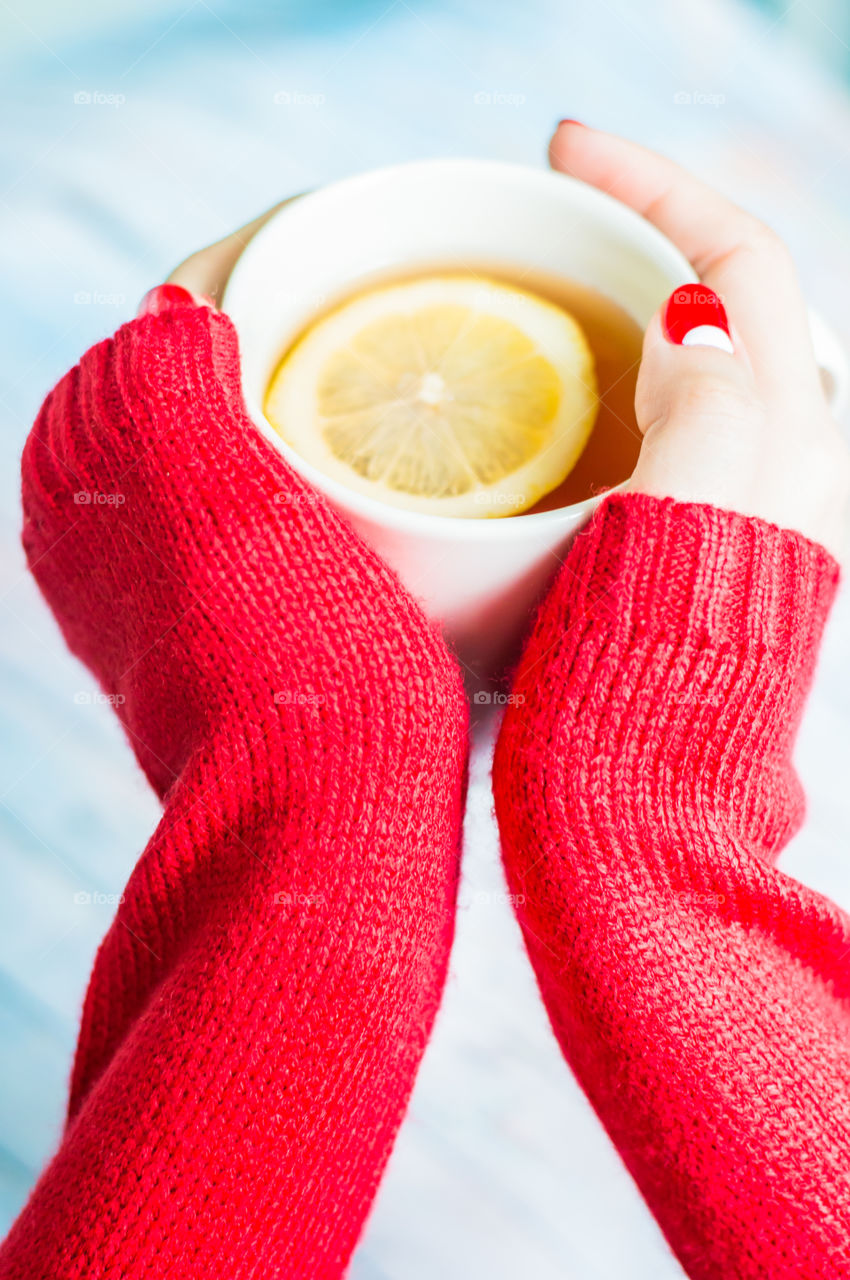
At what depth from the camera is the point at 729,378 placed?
1.61ft

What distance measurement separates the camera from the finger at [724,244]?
0.55m

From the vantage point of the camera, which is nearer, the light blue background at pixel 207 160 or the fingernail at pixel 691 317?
the fingernail at pixel 691 317

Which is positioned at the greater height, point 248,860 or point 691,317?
point 691,317

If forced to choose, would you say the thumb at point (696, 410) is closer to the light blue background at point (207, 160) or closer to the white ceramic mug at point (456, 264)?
the white ceramic mug at point (456, 264)

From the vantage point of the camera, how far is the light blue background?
0.87m

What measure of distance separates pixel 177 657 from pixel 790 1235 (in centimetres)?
37

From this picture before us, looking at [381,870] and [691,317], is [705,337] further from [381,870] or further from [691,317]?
[381,870]

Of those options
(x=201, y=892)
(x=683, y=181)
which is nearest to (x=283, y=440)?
(x=201, y=892)

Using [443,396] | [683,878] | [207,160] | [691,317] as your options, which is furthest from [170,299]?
[207,160]

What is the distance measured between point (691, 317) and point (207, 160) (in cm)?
64

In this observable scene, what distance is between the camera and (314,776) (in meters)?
0.48

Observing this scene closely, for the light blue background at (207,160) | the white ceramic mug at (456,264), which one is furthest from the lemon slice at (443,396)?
the light blue background at (207,160)

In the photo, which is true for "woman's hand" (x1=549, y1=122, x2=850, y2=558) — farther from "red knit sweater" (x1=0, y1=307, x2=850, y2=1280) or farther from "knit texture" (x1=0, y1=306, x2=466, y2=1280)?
"knit texture" (x1=0, y1=306, x2=466, y2=1280)

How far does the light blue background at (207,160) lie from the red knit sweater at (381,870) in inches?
15.0
